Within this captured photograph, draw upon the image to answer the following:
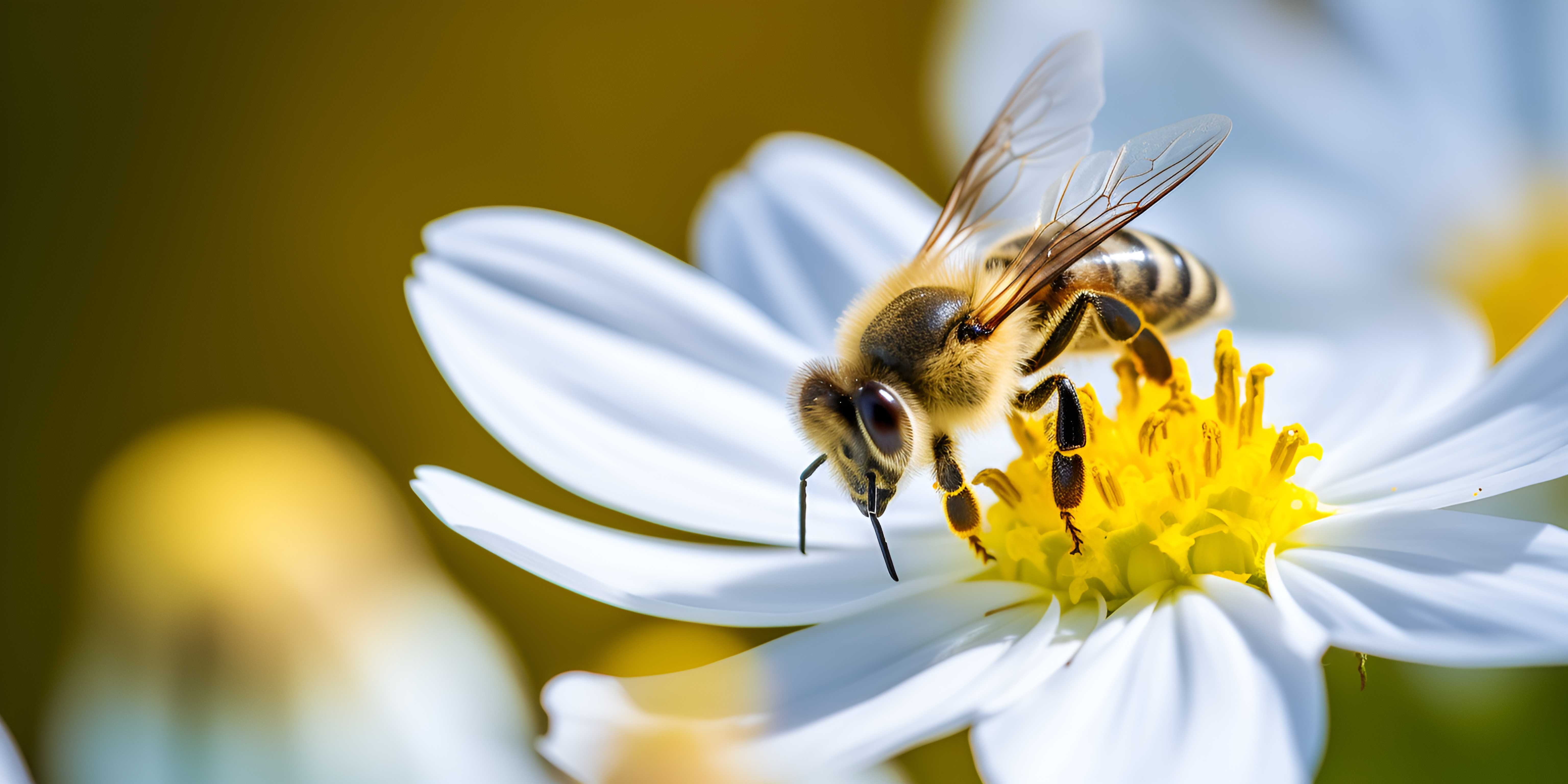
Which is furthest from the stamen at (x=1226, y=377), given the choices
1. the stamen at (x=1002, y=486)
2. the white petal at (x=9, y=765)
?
the white petal at (x=9, y=765)

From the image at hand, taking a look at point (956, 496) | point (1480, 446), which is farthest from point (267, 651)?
point (1480, 446)

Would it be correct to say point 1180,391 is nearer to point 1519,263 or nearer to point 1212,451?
point 1212,451

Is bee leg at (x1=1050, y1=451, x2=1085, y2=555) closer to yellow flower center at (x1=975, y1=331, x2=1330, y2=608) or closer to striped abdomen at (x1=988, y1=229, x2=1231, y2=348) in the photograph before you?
yellow flower center at (x1=975, y1=331, x2=1330, y2=608)

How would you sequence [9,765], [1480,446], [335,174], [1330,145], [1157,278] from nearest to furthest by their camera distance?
[9,765], [1480,446], [1157,278], [1330,145], [335,174]

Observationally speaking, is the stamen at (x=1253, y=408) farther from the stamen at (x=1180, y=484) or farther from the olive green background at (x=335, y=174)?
the olive green background at (x=335, y=174)

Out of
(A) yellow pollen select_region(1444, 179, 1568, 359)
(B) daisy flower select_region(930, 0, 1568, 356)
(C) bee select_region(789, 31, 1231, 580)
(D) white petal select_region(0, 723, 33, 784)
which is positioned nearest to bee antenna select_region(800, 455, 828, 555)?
(C) bee select_region(789, 31, 1231, 580)
